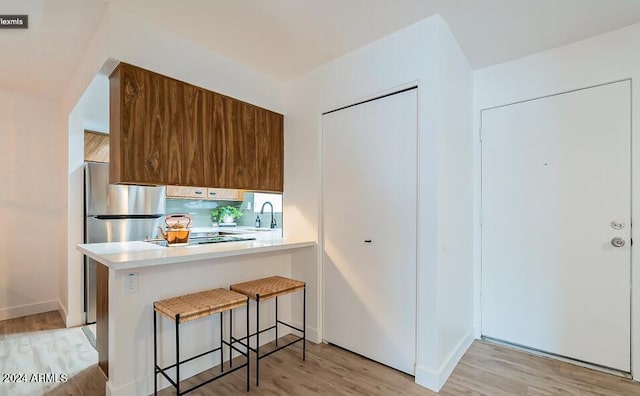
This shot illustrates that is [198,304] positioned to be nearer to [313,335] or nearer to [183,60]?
[313,335]

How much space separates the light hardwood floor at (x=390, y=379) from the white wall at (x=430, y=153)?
0.16 m

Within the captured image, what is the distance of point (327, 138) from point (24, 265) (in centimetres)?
381

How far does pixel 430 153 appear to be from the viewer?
212 centimetres

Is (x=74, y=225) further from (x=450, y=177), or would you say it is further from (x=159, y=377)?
(x=450, y=177)

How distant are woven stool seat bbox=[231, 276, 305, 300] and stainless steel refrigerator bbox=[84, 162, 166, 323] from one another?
6.49 ft

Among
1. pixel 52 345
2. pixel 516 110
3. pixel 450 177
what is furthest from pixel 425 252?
pixel 52 345

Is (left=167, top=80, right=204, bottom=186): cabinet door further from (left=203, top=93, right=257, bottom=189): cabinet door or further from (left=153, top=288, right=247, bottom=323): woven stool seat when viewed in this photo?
(left=153, top=288, right=247, bottom=323): woven stool seat

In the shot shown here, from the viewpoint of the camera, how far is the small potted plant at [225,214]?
5.35m

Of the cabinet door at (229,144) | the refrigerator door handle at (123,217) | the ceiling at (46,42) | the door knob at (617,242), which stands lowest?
the door knob at (617,242)

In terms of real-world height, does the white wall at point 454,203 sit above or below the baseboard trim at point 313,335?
above

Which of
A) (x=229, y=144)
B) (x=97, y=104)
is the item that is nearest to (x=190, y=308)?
(x=229, y=144)

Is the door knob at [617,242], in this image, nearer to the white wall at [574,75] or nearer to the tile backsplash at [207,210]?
the white wall at [574,75]

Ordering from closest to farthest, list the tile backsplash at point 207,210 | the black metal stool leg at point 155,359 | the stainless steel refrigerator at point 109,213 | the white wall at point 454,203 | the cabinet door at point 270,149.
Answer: the black metal stool leg at point 155,359 → the white wall at point 454,203 → the cabinet door at point 270,149 → the stainless steel refrigerator at point 109,213 → the tile backsplash at point 207,210

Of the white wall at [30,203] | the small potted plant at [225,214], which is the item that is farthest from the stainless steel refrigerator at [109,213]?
the small potted plant at [225,214]
